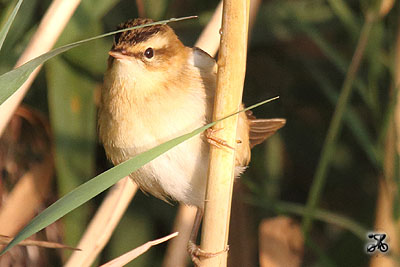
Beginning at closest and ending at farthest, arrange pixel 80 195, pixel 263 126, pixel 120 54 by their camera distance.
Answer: pixel 80 195 → pixel 120 54 → pixel 263 126

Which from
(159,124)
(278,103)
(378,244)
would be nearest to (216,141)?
(159,124)

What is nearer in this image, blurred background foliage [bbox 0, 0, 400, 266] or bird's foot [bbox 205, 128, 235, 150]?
bird's foot [bbox 205, 128, 235, 150]

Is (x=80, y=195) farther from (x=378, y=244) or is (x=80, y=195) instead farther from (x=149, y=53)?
(x=378, y=244)

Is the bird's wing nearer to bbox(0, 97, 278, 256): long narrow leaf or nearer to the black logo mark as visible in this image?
the black logo mark

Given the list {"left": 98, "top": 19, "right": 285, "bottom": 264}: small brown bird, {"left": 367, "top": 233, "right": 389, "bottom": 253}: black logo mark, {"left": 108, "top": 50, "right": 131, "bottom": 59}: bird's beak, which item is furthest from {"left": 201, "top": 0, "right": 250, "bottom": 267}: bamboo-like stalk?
{"left": 367, "top": 233, "right": 389, "bottom": 253}: black logo mark

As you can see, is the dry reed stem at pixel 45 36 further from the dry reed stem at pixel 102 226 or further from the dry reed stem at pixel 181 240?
the dry reed stem at pixel 181 240
